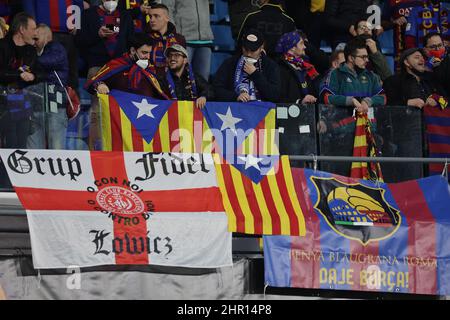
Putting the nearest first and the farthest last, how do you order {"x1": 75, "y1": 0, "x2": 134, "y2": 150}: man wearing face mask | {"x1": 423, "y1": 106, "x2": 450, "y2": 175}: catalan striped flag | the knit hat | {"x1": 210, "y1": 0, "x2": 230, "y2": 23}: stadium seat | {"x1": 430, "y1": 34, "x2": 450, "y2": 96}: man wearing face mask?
{"x1": 423, "y1": 106, "x2": 450, "y2": 175}: catalan striped flag < the knit hat < {"x1": 75, "y1": 0, "x2": 134, "y2": 150}: man wearing face mask < {"x1": 430, "y1": 34, "x2": 450, "y2": 96}: man wearing face mask < {"x1": 210, "y1": 0, "x2": 230, "y2": 23}: stadium seat

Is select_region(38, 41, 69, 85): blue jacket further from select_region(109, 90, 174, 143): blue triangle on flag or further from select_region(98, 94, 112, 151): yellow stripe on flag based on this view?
select_region(109, 90, 174, 143): blue triangle on flag

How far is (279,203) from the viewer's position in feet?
49.0

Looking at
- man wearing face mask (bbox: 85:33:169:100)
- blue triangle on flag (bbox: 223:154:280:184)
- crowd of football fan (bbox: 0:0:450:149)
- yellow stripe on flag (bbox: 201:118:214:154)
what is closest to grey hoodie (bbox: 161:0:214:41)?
crowd of football fan (bbox: 0:0:450:149)

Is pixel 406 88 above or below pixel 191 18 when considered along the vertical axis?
below

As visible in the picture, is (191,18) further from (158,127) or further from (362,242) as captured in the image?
(362,242)

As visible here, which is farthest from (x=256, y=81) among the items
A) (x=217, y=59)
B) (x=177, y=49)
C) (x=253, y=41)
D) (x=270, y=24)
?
(x=217, y=59)

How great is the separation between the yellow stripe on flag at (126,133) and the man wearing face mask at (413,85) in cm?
314

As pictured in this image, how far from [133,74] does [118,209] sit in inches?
65.7

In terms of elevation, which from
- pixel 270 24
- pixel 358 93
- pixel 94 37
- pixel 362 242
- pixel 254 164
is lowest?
pixel 362 242

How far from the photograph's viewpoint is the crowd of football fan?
1532cm

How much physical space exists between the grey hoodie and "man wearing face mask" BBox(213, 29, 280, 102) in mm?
1174

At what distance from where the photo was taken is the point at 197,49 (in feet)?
55.5

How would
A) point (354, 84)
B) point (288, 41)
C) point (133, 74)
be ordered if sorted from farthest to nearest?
point (288, 41) < point (354, 84) < point (133, 74)

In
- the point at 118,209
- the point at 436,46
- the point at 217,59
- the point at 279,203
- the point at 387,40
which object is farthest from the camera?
the point at 387,40
